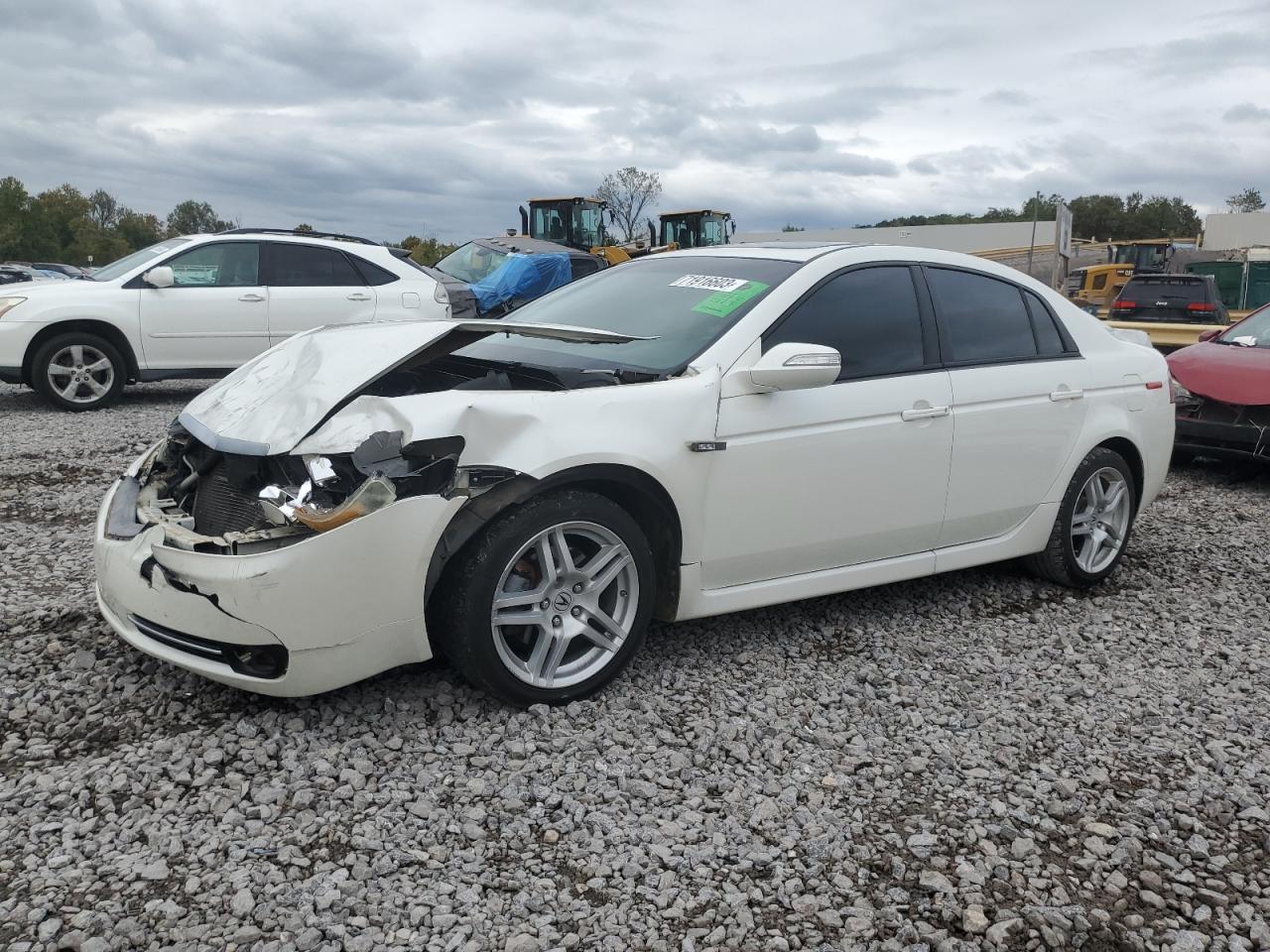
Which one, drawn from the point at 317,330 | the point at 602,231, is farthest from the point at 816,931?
the point at 602,231

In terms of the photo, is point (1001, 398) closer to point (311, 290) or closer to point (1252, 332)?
point (1252, 332)

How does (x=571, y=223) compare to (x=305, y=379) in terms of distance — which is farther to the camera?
(x=571, y=223)

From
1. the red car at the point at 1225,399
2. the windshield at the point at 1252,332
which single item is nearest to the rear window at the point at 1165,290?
the windshield at the point at 1252,332

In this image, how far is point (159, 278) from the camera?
9.79m

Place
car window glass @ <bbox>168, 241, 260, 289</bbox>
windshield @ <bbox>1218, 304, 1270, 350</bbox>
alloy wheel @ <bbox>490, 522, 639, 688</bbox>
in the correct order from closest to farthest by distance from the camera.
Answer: alloy wheel @ <bbox>490, 522, 639, 688</bbox>, windshield @ <bbox>1218, 304, 1270, 350</bbox>, car window glass @ <bbox>168, 241, 260, 289</bbox>

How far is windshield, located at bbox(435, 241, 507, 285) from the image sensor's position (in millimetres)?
17250

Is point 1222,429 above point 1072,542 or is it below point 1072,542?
above

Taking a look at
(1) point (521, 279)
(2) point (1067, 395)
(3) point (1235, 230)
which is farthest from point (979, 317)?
(3) point (1235, 230)

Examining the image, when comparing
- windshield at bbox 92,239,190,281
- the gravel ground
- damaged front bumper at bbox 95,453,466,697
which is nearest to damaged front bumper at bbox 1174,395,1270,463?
the gravel ground

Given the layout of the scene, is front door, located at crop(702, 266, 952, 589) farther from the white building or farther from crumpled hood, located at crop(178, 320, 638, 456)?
the white building

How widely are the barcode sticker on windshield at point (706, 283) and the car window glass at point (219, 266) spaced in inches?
279

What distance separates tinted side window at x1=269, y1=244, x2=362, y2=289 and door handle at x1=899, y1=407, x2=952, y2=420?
25.6ft

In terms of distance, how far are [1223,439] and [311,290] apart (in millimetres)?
8158

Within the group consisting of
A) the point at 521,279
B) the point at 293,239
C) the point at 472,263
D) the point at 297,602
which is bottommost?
the point at 297,602
